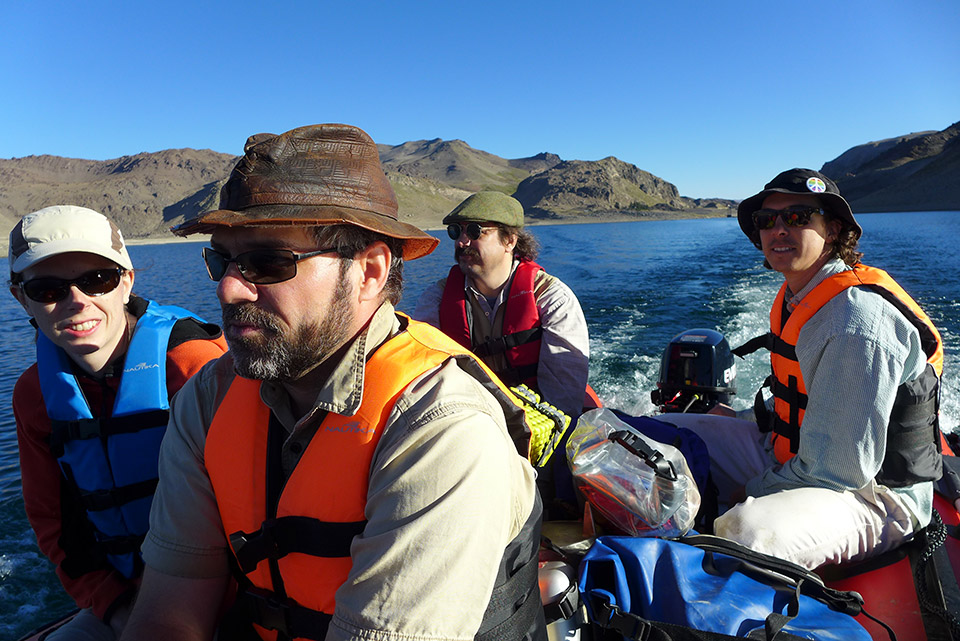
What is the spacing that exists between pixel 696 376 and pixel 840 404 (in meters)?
2.28

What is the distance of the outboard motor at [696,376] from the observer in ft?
14.2

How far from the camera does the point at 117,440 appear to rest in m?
2.08

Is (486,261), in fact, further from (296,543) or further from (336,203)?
(296,543)

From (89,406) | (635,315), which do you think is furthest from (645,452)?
(635,315)

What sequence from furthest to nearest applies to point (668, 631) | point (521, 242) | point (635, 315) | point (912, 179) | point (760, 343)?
1. point (912, 179)
2. point (635, 315)
3. point (521, 242)
4. point (760, 343)
5. point (668, 631)

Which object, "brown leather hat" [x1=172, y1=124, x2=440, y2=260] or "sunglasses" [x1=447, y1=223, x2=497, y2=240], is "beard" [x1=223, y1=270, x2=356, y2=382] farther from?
"sunglasses" [x1=447, y1=223, x2=497, y2=240]

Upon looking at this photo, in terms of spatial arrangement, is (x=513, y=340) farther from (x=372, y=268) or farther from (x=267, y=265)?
(x=267, y=265)

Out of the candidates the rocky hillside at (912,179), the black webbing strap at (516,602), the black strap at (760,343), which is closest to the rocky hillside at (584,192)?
the rocky hillside at (912,179)

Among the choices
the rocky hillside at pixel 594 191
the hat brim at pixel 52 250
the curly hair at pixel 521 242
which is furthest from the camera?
the rocky hillside at pixel 594 191

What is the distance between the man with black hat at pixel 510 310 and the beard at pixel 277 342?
2.05 metres

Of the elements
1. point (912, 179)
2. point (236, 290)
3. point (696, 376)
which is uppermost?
point (912, 179)

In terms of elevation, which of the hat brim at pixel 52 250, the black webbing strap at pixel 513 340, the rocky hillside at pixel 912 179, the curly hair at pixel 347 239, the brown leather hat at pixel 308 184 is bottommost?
the black webbing strap at pixel 513 340

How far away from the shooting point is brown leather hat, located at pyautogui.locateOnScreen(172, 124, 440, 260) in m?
1.27

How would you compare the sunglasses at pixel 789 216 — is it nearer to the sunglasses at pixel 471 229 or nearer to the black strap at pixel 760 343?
the black strap at pixel 760 343
